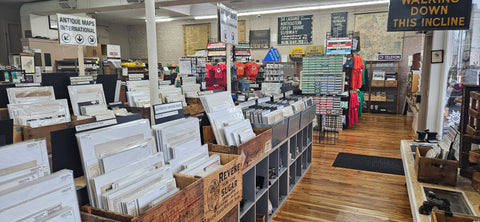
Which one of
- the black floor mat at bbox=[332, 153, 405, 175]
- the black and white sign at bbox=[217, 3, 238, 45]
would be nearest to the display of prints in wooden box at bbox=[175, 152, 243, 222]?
the black and white sign at bbox=[217, 3, 238, 45]

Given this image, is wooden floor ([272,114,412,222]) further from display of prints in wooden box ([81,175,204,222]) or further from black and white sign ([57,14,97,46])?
black and white sign ([57,14,97,46])

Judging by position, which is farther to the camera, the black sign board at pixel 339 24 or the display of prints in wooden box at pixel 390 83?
the black sign board at pixel 339 24

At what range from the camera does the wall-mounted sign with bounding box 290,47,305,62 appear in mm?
12367

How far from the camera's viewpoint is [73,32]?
14.8 ft

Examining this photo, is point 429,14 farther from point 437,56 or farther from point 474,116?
point 437,56

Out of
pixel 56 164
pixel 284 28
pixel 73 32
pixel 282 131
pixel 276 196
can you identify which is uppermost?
pixel 284 28

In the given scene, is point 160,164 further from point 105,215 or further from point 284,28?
point 284,28

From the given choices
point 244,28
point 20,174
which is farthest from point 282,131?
point 244,28

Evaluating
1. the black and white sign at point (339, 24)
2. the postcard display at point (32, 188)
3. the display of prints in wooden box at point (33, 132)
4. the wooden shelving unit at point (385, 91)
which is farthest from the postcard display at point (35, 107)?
the black and white sign at point (339, 24)

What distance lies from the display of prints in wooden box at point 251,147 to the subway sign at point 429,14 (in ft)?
6.88

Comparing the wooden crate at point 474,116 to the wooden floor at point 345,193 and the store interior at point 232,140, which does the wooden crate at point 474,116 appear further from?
the wooden floor at point 345,193

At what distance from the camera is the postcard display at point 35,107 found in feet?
10.0

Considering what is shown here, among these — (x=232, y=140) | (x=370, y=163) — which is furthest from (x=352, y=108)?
(x=232, y=140)

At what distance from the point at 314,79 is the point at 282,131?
160 inches
